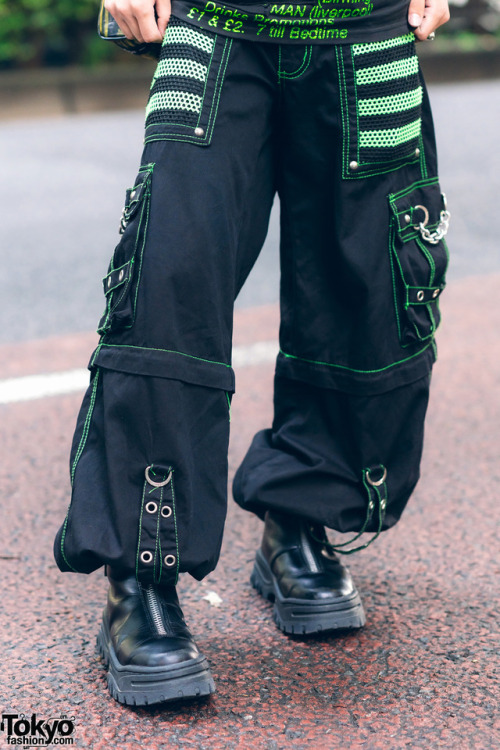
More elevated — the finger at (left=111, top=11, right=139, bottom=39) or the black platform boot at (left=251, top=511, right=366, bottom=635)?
the finger at (left=111, top=11, right=139, bottom=39)

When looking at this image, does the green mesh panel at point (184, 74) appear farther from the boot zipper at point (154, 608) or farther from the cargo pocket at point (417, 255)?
the boot zipper at point (154, 608)

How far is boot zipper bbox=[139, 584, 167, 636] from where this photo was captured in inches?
63.9

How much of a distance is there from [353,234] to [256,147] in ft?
0.75

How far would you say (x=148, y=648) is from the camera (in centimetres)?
159

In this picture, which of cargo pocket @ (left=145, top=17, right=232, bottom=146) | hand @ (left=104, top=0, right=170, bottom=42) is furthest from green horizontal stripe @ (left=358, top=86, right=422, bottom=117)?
hand @ (left=104, top=0, right=170, bottom=42)

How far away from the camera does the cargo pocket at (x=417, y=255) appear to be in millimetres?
1716

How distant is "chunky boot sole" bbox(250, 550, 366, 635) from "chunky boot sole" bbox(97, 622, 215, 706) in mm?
272

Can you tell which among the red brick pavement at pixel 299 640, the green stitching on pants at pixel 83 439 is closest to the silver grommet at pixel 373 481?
the red brick pavement at pixel 299 640

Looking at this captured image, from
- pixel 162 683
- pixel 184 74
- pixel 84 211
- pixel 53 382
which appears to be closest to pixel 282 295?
pixel 184 74

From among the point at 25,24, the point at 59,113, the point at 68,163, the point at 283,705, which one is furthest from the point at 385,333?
the point at 25,24

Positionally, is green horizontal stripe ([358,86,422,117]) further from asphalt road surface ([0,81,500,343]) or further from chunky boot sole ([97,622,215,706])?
asphalt road surface ([0,81,500,343])

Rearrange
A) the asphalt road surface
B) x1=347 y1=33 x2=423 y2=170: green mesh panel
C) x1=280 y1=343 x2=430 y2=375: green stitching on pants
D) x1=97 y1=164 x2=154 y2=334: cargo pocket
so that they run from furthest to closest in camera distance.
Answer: the asphalt road surface
x1=280 y1=343 x2=430 y2=375: green stitching on pants
x1=347 y1=33 x2=423 y2=170: green mesh panel
x1=97 y1=164 x2=154 y2=334: cargo pocket

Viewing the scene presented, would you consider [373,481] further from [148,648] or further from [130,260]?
[130,260]

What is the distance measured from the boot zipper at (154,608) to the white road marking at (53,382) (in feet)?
5.10
